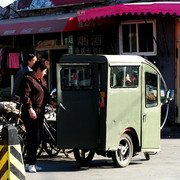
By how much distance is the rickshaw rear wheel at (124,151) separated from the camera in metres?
9.14

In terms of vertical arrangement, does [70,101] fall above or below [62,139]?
above

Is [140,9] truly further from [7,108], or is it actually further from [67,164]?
[67,164]

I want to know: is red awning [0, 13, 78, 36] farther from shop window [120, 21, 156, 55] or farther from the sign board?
shop window [120, 21, 156, 55]

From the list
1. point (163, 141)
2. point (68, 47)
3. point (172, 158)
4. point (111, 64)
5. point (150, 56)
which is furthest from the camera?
point (68, 47)

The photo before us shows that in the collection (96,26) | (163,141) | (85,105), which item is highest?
(96,26)

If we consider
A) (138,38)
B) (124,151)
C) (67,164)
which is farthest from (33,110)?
(138,38)

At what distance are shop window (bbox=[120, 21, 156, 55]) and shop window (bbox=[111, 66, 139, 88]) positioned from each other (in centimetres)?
691

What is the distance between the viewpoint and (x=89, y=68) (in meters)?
8.96

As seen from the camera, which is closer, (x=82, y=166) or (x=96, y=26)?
(x=82, y=166)

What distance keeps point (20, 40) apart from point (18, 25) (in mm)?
2250

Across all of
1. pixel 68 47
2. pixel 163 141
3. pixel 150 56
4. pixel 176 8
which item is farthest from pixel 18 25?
pixel 163 141

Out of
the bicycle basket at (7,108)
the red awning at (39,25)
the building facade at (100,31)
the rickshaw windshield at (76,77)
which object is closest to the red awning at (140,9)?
the building facade at (100,31)

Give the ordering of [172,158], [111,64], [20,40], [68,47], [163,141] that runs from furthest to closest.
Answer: [20,40] → [68,47] → [163,141] → [172,158] → [111,64]

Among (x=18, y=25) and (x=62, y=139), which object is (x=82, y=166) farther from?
(x=18, y=25)
